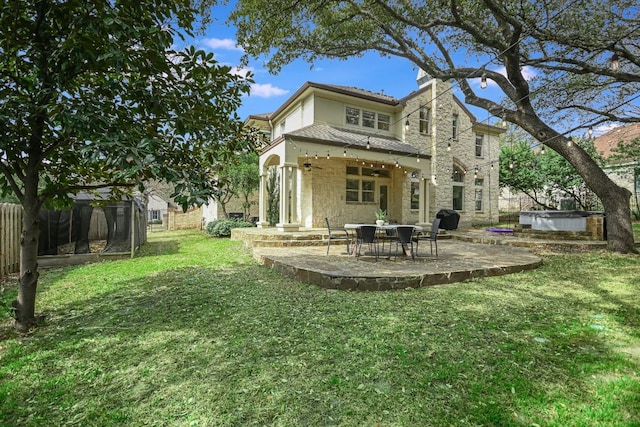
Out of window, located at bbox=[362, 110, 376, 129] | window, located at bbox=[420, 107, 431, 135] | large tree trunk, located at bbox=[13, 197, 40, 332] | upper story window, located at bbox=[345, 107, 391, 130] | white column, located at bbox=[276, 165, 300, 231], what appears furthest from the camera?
window, located at bbox=[420, 107, 431, 135]

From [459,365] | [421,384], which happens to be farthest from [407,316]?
[421,384]

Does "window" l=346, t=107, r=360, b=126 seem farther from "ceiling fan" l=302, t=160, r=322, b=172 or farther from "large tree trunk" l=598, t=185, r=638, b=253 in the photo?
"large tree trunk" l=598, t=185, r=638, b=253

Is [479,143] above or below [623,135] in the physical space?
below

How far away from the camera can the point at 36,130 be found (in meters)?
3.24

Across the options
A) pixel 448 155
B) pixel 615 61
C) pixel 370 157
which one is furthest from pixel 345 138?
pixel 615 61

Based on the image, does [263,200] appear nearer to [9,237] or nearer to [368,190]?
[368,190]

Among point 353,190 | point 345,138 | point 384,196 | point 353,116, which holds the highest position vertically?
point 353,116

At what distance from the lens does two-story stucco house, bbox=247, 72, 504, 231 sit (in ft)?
39.9

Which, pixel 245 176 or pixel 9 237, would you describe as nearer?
pixel 9 237

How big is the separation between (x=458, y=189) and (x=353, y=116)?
806cm

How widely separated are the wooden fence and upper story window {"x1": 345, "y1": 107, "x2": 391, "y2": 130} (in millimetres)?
11816

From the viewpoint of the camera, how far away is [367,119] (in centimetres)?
1491

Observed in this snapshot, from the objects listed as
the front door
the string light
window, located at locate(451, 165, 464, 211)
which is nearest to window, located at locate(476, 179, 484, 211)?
window, located at locate(451, 165, 464, 211)

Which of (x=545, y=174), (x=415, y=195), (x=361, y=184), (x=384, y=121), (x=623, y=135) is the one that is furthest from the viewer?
(x=545, y=174)
